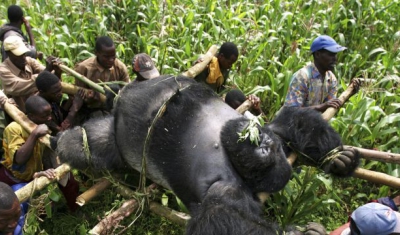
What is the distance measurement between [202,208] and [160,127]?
74cm

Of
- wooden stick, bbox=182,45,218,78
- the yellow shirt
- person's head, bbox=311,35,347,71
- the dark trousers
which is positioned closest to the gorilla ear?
the yellow shirt

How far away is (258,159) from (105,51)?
2409 mm

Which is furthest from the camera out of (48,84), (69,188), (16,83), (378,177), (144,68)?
(16,83)

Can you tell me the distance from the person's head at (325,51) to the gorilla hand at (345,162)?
1.34m

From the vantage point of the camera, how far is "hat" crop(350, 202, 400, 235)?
2.67 m

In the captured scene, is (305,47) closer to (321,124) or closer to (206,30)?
(206,30)

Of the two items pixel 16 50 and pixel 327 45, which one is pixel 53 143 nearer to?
pixel 16 50

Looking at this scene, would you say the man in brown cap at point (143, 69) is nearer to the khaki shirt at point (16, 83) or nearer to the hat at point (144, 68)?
the hat at point (144, 68)

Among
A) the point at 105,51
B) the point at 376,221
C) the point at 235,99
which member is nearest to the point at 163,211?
the point at 376,221

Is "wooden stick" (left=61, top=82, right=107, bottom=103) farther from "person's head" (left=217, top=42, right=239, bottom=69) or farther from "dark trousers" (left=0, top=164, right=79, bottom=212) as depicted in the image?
"person's head" (left=217, top=42, right=239, bottom=69)

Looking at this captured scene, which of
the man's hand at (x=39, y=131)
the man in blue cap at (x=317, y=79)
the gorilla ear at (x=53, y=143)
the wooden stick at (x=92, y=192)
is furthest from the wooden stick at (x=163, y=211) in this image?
the man in blue cap at (x=317, y=79)

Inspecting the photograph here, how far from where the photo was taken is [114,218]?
301cm

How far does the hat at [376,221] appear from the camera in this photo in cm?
267

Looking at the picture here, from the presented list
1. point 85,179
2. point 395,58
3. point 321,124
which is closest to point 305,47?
point 395,58
